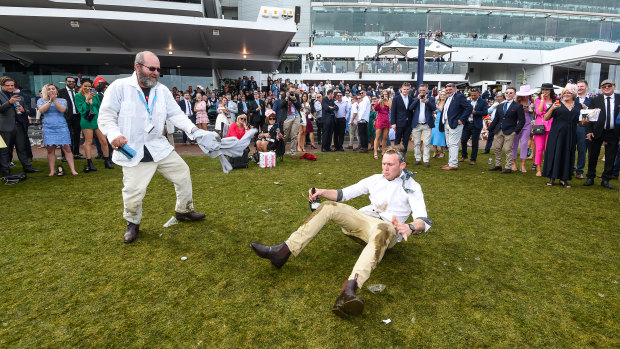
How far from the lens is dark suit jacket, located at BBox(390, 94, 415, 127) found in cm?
908

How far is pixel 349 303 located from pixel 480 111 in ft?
28.6

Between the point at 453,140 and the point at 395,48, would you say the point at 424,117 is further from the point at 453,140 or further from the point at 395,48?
the point at 395,48

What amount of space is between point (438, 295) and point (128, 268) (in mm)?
2985

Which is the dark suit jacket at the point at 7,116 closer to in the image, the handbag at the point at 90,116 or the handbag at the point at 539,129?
the handbag at the point at 90,116

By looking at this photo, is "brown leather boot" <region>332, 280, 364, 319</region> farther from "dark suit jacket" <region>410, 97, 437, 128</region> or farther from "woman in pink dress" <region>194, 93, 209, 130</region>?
"woman in pink dress" <region>194, 93, 209, 130</region>

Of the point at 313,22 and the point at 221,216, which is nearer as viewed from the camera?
the point at 221,216

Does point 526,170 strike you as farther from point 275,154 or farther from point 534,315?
point 534,315

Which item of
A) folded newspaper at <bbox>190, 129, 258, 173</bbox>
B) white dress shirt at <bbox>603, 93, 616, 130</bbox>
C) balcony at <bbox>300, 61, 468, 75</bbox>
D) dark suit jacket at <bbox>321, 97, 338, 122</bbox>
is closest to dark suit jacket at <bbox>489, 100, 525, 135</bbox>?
white dress shirt at <bbox>603, 93, 616, 130</bbox>

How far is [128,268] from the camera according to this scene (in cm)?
344

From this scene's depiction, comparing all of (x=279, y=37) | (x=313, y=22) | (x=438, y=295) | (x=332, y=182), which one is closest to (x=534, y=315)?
(x=438, y=295)

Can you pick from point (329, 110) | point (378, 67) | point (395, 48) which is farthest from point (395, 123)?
point (378, 67)

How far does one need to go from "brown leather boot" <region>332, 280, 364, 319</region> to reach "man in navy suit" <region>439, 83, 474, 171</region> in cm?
676

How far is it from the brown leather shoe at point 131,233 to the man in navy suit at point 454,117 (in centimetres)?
718

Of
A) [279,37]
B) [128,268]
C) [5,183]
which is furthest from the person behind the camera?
[279,37]
